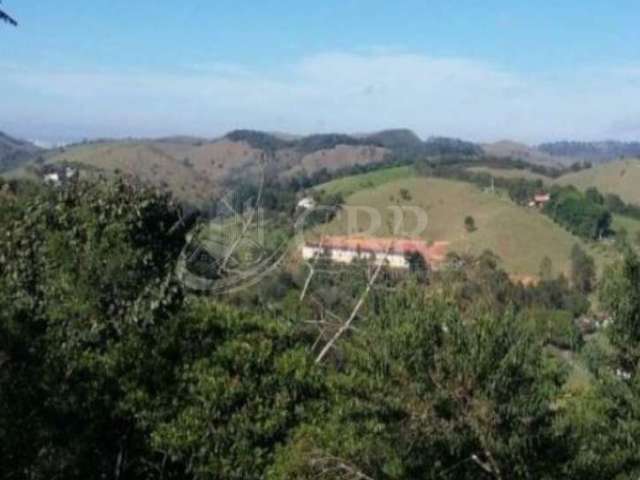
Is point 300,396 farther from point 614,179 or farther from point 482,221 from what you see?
point 614,179

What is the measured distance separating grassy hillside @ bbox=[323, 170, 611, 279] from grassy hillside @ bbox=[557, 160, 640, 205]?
25427 mm

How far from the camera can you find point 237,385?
1155 centimetres

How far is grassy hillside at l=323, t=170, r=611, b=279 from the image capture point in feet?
287

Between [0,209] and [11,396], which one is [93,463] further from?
[0,209]

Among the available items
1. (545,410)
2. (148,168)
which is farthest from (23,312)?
(148,168)

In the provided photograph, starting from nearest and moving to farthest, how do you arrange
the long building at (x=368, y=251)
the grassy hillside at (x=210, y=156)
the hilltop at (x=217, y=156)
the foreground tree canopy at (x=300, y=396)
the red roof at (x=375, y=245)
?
the foreground tree canopy at (x=300, y=396), the long building at (x=368, y=251), the red roof at (x=375, y=245), the grassy hillside at (x=210, y=156), the hilltop at (x=217, y=156)

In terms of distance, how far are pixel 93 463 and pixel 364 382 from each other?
11.8 ft

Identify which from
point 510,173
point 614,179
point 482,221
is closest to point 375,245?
point 482,221

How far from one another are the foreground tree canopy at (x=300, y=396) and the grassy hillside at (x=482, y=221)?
200 ft

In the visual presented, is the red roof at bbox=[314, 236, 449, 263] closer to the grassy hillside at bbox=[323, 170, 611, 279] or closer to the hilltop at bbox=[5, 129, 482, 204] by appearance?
the grassy hillside at bbox=[323, 170, 611, 279]

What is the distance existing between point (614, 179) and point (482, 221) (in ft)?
141

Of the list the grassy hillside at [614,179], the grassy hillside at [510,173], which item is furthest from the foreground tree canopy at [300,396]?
the grassy hillside at [510,173]

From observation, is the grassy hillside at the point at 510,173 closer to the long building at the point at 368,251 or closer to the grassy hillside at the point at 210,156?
the grassy hillside at the point at 210,156

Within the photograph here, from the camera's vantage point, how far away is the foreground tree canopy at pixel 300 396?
10859 millimetres
